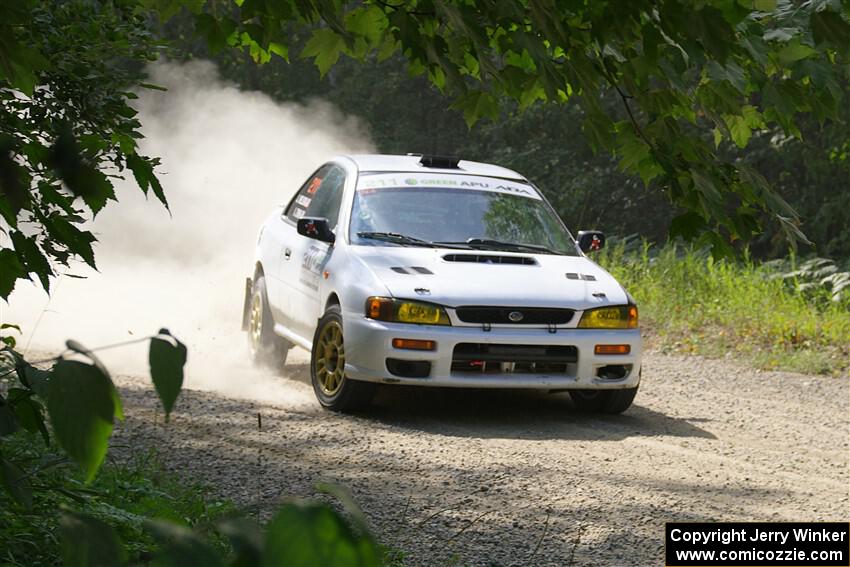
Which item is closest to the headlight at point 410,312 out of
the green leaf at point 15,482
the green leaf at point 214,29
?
the green leaf at point 214,29

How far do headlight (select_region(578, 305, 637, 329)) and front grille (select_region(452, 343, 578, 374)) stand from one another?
226 mm

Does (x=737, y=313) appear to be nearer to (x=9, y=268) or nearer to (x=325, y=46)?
(x=325, y=46)

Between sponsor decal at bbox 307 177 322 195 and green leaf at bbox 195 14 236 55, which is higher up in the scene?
green leaf at bbox 195 14 236 55

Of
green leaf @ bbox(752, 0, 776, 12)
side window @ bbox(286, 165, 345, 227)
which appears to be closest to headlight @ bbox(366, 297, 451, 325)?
side window @ bbox(286, 165, 345, 227)

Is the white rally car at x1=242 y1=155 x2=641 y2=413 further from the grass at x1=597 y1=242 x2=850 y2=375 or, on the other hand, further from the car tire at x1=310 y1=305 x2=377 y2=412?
the grass at x1=597 y1=242 x2=850 y2=375

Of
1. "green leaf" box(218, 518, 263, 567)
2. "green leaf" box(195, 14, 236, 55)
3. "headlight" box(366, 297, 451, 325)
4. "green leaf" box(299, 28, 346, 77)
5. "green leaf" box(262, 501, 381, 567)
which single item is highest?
"green leaf" box(195, 14, 236, 55)

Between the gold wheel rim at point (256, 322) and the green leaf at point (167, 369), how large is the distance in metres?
9.49

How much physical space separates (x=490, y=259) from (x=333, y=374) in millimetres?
1410

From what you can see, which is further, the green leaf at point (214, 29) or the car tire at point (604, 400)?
the car tire at point (604, 400)

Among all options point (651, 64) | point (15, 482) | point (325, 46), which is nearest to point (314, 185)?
point (325, 46)

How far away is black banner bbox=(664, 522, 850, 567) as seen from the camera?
5242 mm

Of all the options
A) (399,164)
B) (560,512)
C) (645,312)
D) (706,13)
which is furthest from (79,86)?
(645,312)

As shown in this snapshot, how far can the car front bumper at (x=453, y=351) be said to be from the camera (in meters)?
8.14

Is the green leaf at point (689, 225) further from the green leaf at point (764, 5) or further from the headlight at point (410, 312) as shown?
the headlight at point (410, 312)
